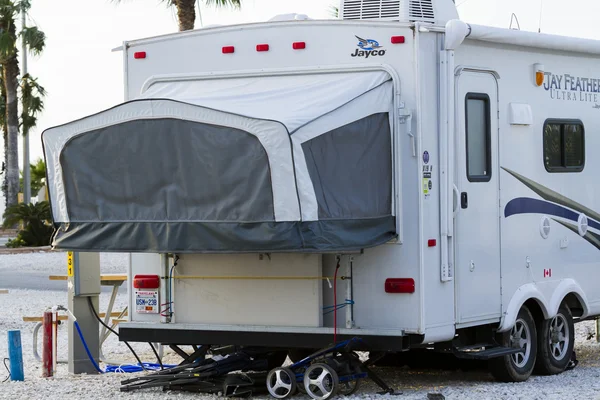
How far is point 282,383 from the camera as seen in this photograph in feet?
28.1

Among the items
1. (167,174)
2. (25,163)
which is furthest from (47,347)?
(25,163)

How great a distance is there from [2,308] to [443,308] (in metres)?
10.2

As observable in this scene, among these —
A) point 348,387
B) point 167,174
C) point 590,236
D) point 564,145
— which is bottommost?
point 348,387

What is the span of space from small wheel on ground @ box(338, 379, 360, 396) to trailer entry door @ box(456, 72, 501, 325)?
97cm

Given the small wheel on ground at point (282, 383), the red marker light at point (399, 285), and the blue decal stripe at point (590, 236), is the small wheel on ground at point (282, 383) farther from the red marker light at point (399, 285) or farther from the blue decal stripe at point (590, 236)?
the blue decal stripe at point (590, 236)

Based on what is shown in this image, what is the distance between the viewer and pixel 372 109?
333 inches

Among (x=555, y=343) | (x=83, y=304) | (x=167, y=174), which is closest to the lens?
(x=167, y=174)

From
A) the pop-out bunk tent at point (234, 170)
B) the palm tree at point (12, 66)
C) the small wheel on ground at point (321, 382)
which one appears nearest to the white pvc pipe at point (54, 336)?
the pop-out bunk tent at point (234, 170)

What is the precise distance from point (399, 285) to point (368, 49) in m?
1.81

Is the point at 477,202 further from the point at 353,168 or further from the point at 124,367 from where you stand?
the point at 124,367

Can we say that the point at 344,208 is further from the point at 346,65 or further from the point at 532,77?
the point at 532,77

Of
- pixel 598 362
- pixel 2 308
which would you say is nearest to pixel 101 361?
pixel 598 362

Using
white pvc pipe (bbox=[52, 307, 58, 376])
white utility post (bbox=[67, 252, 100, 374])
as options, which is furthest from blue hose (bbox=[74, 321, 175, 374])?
white pvc pipe (bbox=[52, 307, 58, 376])

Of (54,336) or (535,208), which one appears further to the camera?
(54,336)
